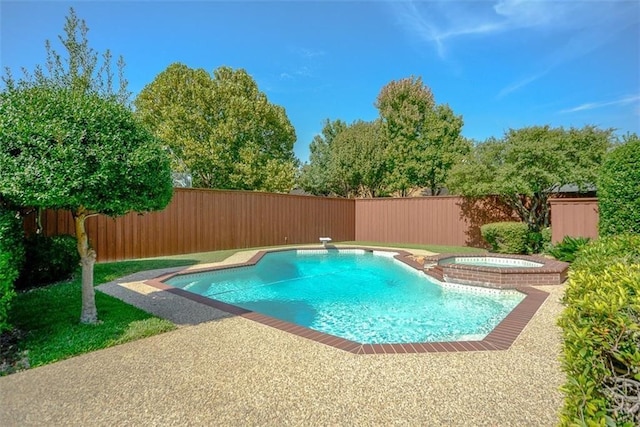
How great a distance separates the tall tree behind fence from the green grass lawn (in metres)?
3.81

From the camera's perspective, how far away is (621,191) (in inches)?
295

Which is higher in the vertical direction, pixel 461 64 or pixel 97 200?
pixel 461 64

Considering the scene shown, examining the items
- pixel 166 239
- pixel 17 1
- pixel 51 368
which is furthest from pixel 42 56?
pixel 51 368

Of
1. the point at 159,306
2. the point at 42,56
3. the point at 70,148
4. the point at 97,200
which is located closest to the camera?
the point at 70,148

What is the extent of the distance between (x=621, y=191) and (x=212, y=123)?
1880 centimetres

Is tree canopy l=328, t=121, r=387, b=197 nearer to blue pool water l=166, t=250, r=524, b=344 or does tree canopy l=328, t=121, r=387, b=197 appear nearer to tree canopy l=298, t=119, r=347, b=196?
tree canopy l=298, t=119, r=347, b=196

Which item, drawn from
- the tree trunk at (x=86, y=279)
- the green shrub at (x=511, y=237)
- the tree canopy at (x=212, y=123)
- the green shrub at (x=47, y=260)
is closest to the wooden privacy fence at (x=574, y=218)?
the green shrub at (x=511, y=237)

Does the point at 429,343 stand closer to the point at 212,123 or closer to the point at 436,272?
the point at 436,272

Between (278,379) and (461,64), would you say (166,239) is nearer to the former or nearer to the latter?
(278,379)

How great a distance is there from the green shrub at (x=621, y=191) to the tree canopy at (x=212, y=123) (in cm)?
1613

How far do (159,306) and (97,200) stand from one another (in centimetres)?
233

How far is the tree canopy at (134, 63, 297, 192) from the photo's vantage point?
1900 cm

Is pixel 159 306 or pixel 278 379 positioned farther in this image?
pixel 159 306

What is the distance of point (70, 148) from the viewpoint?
3.40 m
